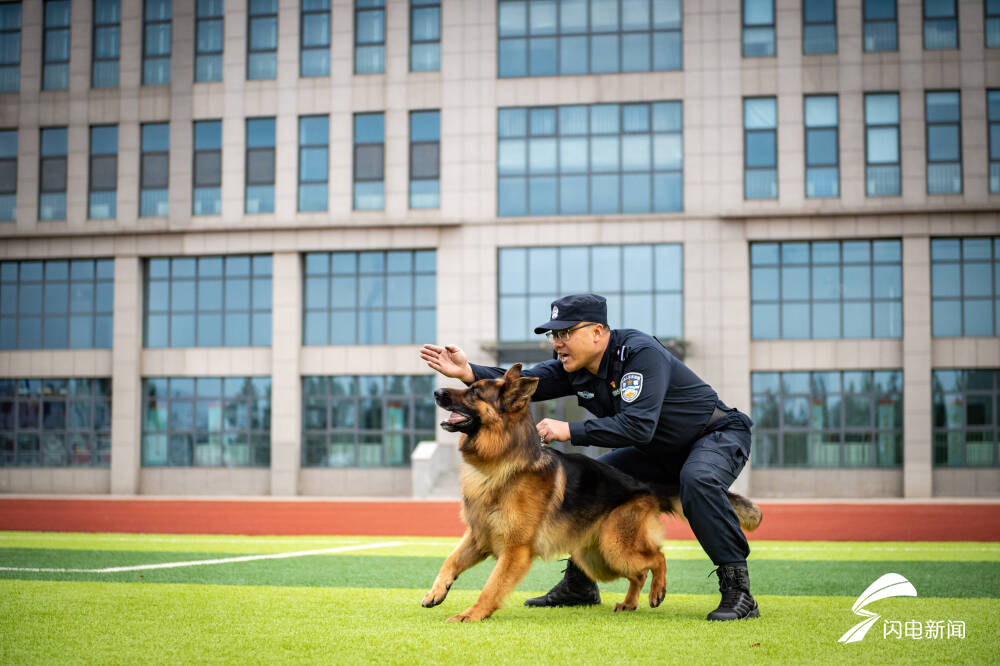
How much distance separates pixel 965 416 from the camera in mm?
31797

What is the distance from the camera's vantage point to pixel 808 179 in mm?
32344

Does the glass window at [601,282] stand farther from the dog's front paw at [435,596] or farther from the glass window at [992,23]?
the dog's front paw at [435,596]

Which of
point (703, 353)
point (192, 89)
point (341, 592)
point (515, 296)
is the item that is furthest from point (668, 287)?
point (341, 592)

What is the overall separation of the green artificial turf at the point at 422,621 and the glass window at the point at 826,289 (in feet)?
73.3

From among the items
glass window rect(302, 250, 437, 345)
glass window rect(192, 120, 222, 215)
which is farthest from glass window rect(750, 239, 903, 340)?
glass window rect(192, 120, 222, 215)

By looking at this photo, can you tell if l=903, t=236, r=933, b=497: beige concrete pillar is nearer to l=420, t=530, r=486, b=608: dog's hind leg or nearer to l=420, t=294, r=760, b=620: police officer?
l=420, t=294, r=760, b=620: police officer

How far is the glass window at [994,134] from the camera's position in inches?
1253

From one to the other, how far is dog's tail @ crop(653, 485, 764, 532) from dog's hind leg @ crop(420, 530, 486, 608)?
1.21 m

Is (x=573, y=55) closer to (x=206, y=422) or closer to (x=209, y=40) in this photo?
(x=209, y=40)

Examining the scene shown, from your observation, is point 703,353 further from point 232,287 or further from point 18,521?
point 18,521

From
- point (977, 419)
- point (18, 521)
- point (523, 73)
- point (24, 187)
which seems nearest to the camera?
point (18, 521)

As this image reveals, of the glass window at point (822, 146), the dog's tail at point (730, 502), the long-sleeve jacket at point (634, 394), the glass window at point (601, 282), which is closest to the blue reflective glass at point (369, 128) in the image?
the glass window at point (601, 282)

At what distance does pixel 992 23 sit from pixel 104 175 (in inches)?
1139

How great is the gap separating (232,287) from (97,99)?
8102 millimetres
